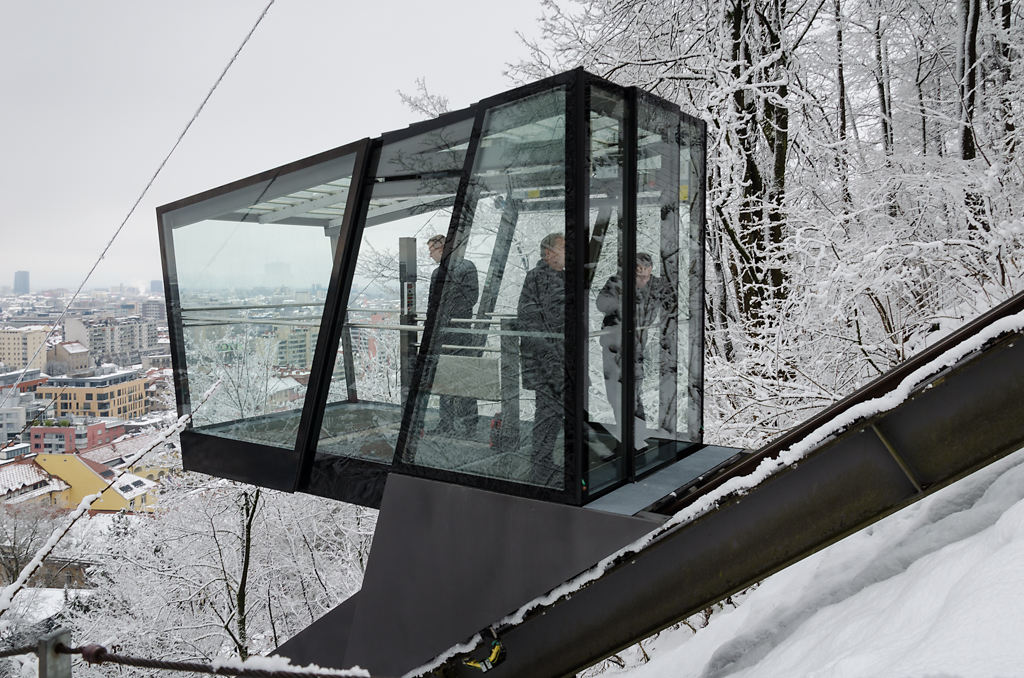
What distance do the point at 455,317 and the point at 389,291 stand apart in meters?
0.88

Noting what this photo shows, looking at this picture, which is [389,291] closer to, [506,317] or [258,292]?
[506,317]

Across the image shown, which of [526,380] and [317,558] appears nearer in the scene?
[526,380]

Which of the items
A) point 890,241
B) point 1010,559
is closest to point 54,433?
point 890,241

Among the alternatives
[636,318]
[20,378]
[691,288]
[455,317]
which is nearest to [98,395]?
[20,378]

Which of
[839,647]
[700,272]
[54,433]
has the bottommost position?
[54,433]

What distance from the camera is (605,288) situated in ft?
14.4

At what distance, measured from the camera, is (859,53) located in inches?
468

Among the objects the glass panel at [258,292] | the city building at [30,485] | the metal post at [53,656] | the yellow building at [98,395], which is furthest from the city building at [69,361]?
the metal post at [53,656]

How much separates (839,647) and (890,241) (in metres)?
5.71

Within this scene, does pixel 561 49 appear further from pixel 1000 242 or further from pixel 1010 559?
pixel 1010 559

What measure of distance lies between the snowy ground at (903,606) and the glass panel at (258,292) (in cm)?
355

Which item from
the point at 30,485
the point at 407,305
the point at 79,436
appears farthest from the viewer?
the point at 79,436

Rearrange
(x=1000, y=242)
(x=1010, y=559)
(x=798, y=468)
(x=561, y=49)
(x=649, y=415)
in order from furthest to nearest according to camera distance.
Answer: (x=561, y=49) < (x=1000, y=242) < (x=649, y=415) < (x=798, y=468) < (x=1010, y=559)

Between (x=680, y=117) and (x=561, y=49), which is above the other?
(x=561, y=49)
